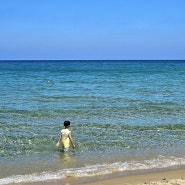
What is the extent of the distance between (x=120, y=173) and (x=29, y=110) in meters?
9.68

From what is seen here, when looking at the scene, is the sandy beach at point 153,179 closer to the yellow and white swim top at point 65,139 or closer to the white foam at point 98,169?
the white foam at point 98,169

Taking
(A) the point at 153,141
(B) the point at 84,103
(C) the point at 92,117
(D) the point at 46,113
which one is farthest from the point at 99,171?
(B) the point at 84,103

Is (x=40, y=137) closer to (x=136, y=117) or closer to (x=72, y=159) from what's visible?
(x=72, y=159)

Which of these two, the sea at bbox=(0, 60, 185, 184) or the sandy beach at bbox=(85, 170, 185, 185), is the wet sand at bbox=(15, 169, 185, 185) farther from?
the sea at bbox=(0, 60, 185, 184)

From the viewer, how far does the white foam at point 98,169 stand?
8.55m

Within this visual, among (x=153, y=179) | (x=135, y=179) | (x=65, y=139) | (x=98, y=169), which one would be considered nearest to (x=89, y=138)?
(x=65, y=139)

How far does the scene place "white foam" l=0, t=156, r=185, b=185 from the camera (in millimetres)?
8547

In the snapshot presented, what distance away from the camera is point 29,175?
346 inches

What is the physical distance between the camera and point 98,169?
932cm

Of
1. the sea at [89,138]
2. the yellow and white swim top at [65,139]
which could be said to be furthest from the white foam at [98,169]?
the yellow and white swim top at [65,139]

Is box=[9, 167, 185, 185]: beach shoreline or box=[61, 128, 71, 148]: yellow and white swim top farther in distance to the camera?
box=[61, 128, 71, 148]: yellow and white swim top

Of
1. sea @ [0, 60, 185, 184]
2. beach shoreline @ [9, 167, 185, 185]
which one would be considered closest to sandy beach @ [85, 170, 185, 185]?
beach shoreline @ [9, 167, 185, 185]

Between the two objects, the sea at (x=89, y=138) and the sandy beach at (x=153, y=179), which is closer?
the sandy beach at (x=153, y=179)

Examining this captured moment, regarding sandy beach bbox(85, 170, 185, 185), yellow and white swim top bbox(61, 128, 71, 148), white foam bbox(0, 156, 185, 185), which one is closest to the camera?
sandy beach bbox(85, 170, 185, 185)
